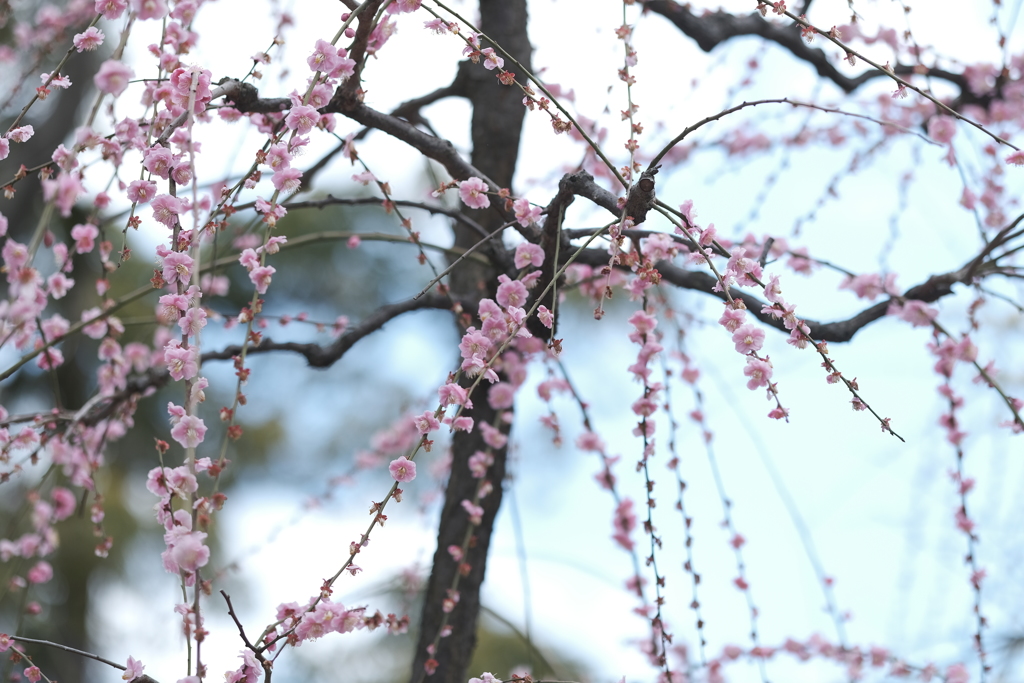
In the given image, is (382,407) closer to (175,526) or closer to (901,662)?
(901,662)

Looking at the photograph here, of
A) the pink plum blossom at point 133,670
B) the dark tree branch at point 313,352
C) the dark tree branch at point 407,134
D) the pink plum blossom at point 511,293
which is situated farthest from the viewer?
the dark tree branch at point 313,352

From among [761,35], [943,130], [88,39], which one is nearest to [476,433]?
[88,39]

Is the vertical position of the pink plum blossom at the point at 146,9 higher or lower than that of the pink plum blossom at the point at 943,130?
lower

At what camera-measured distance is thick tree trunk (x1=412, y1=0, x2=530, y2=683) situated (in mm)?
1408

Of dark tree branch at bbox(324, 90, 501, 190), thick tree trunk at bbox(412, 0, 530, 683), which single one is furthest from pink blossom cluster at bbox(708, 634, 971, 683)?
dark tree branch at bbox(324, 90, 501, 190)

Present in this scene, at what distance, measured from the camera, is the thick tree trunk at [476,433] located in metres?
1.41

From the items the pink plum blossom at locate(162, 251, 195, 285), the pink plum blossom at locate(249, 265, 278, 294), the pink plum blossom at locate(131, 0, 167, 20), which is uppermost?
the pink plum blossom at locate(131, 0, 167, 20)

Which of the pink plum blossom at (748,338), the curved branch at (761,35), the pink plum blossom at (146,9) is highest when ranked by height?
the curved branch at (761,35)

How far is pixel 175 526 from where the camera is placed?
696 mm

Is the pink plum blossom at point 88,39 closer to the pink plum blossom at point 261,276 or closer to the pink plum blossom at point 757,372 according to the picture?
the pink plum blossom at point 261,276

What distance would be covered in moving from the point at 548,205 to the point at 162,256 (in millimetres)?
454

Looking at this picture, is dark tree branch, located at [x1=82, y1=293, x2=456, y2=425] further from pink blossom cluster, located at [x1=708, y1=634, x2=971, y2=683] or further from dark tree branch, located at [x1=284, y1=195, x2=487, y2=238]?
pink blossom cluster, located at [x1=708, y1=634, x2=971, y2=683]

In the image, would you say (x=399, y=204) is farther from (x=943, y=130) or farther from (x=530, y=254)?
(x=943, y=130)

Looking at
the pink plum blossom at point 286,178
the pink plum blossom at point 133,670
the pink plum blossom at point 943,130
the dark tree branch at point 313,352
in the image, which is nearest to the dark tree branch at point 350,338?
the dark tree branch at point 313,352
